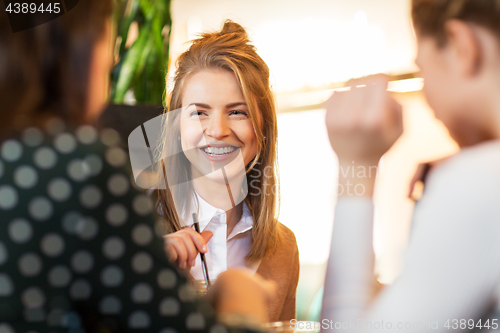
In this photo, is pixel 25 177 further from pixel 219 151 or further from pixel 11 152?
pixel 219 151

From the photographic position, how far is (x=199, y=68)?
0.81 meters

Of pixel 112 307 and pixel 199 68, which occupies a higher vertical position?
pixel 199 68

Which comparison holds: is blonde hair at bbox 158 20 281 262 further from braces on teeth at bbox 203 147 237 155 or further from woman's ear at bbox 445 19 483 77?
woman's ear at bbox 445 19 483 77

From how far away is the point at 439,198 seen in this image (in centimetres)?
34

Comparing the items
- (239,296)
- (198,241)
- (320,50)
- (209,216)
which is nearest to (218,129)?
(209,216)

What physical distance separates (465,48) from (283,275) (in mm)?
602

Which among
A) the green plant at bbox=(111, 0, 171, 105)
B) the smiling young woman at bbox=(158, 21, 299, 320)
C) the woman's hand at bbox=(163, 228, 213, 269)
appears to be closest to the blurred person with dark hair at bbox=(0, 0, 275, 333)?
the woman's hand at bbox=(163, 228, 213, 269)

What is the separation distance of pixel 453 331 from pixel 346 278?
104mm

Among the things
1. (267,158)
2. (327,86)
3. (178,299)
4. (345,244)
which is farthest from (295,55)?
(178,299)

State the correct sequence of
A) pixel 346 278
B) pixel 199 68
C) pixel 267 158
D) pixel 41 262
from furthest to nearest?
pixel 267 158 → pixel 199 68 → pixel 346 278 → pixel 41 262

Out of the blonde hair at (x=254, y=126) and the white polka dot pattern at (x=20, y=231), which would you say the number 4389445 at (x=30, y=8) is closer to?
the white polka dot pattern at (x=20, y=231)

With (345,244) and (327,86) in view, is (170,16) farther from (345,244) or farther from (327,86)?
(345,244)

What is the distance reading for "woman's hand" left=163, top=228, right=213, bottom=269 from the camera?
58cm

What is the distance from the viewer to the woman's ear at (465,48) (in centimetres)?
41
